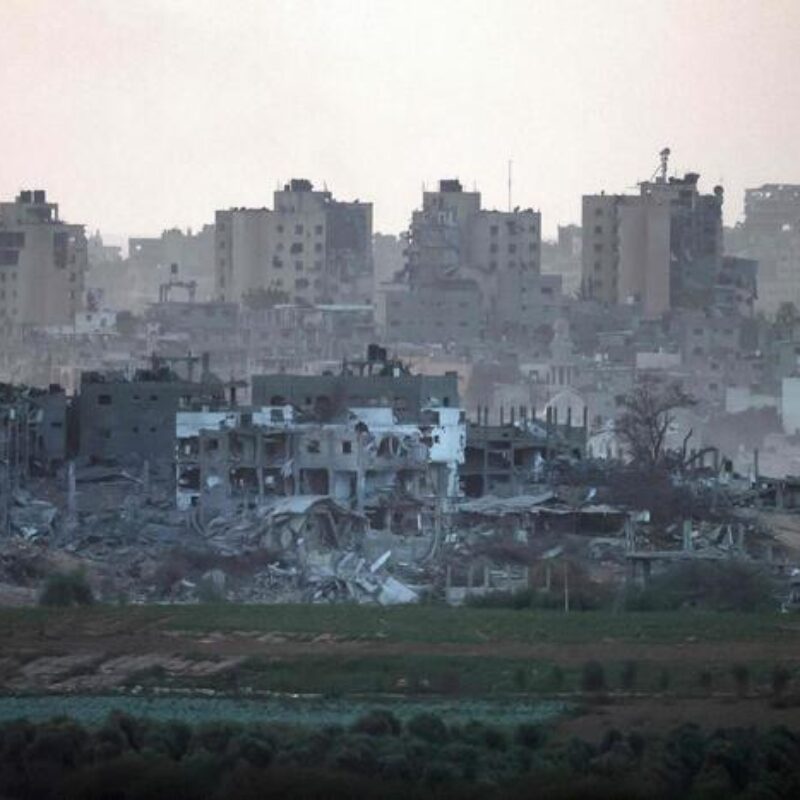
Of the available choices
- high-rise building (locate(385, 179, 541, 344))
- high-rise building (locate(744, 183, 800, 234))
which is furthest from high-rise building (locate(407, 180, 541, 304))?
high-rise building (locate(744, 183, 800, 234))

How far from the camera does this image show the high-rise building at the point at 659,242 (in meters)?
89.7

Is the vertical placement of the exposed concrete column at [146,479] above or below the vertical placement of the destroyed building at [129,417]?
below

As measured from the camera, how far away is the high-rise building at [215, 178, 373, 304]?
9056 centimetres

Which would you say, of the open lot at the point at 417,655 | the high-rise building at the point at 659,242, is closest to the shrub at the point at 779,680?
the open lot at the point at 417,655

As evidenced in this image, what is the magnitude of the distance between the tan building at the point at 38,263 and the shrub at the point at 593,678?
54096mm

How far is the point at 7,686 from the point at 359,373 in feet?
71.1

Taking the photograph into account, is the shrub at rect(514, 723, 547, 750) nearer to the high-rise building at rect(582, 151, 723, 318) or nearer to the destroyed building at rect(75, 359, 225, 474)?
the destroyed building at rect(75, 359, 225, 474)

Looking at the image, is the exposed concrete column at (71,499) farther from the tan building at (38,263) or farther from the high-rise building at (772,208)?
the high-rise building at (772,208)

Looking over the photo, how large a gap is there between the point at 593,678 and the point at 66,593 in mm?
7911

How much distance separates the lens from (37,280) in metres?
91.3

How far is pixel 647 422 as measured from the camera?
2293 inches

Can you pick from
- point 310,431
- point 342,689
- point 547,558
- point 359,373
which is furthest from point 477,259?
point 342,689

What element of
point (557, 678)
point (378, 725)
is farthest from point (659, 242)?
point (378, 725)

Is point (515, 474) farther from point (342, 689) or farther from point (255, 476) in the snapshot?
point (342, 689)
